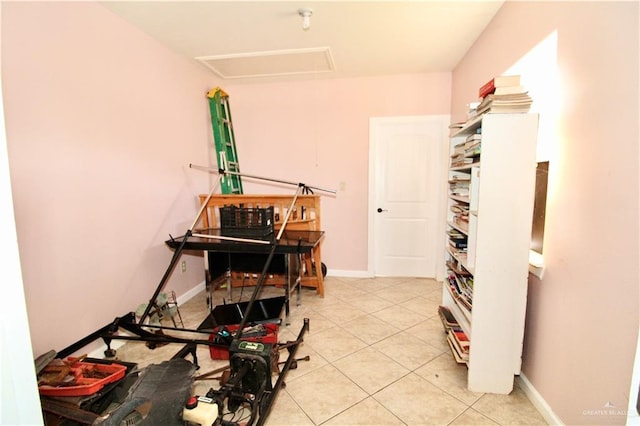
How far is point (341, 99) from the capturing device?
370 cm

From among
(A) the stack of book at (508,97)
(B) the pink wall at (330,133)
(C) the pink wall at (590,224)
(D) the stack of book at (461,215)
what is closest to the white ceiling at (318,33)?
(B) the pink wall at (330,133)

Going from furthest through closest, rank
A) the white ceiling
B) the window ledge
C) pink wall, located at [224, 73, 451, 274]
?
1. pink wall, located at [224, 73, 451, 274]
2. the white ceiling
3. the window ledge

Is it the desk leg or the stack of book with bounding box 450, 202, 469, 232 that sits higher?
the stack of book with bounding box 450, 202, 469, 232

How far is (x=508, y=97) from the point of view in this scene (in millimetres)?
1627

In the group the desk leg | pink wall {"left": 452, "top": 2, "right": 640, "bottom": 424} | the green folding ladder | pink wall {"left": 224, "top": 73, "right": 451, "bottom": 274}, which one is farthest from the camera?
pink wall {"left": 224, "top": 73, "right": 451, "bottom": 274}

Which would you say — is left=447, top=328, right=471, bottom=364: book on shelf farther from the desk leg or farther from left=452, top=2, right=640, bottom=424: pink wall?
the desk leg

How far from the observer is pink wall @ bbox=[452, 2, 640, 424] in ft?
3.72

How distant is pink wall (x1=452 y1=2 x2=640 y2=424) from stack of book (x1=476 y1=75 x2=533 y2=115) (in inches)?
6.3

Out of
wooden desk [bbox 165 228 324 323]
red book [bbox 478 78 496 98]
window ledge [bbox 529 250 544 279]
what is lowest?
wooden desk [bbox 165 228 324 323]

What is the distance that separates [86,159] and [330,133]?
8.26 feet

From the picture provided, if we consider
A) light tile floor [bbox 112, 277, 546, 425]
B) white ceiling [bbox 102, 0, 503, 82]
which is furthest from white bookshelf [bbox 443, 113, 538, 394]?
white ceiling [bbox 102, 0, 503, 82]

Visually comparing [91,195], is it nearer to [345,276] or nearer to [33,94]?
[33,94]

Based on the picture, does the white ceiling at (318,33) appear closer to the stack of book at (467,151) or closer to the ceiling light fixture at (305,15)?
the ceiling light fixture at (305,15)

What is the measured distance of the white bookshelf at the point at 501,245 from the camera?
162 centimetres
